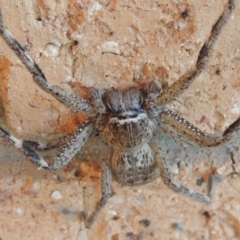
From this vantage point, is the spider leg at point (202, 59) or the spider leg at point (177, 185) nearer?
the spider leg at point (202, 59)

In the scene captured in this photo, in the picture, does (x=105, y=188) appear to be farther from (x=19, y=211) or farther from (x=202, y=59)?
(x=202, y=59)

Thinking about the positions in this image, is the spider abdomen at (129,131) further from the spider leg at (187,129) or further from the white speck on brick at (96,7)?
the white speck on brick at (96,7)

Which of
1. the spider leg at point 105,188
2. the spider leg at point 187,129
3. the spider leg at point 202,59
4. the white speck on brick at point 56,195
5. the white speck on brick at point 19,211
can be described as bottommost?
the white speck on brick at point 19,211

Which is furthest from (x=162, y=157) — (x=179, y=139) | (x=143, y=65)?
(x=143, y=65)

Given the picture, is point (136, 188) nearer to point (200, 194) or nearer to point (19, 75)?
point (200, 194)

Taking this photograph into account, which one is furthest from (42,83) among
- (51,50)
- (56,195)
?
(56,195)

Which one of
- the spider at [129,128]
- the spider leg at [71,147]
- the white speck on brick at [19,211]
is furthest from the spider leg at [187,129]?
the white speck on brick at [19,211]

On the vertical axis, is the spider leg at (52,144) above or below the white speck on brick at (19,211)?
above

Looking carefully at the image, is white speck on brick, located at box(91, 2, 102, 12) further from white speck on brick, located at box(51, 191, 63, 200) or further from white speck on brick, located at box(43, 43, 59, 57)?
white speck on brick, located at box(51, 191, 63, 200)
